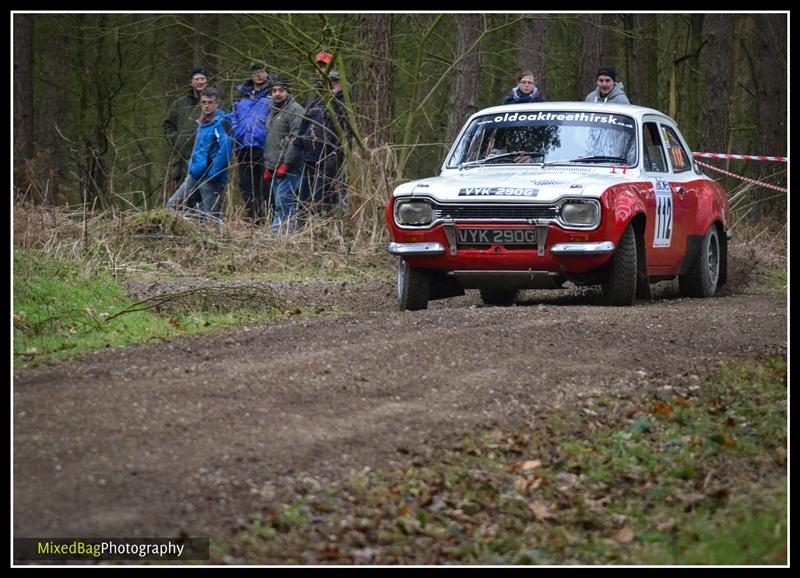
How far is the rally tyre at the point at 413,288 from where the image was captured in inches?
472

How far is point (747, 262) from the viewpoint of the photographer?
16281 millimetres

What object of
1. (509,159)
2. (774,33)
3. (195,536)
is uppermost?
(774,33)

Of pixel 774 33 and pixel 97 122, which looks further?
pixel 97 122

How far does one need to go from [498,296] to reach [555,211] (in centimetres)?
201

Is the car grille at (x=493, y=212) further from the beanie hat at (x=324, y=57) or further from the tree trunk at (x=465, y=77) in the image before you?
the tree trunk at (x=465, y=77)

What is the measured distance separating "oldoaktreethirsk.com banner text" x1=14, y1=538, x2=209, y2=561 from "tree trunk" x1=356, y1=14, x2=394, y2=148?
12604mm

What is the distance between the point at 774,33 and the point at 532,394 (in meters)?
18.2

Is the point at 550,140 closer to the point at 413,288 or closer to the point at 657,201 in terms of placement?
the point at 657,201

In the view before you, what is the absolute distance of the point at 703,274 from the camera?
44.4ft

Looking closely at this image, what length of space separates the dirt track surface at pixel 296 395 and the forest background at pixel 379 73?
6.57 metres

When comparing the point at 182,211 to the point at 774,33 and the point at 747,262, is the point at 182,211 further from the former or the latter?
the point at 774,33

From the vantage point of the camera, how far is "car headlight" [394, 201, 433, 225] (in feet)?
38.3
